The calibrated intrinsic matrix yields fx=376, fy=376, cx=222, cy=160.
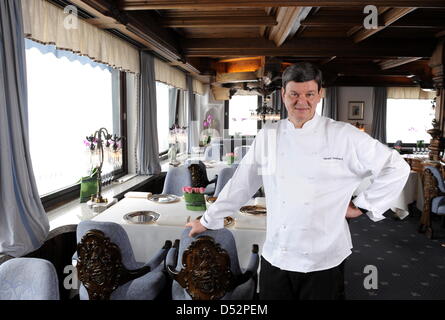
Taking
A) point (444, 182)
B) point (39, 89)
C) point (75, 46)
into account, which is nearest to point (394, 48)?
point (444, 182)

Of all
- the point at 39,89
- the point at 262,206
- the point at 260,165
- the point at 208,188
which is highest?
the point at 39,89

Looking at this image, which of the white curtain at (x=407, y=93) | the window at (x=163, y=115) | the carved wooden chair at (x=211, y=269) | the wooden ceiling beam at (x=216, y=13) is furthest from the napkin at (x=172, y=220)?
the white curtain at (x=407, y=93)

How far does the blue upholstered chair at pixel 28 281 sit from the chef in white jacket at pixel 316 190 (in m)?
0.82

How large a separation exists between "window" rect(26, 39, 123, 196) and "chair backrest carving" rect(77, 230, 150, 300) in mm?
1270

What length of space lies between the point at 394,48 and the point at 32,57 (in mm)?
4724

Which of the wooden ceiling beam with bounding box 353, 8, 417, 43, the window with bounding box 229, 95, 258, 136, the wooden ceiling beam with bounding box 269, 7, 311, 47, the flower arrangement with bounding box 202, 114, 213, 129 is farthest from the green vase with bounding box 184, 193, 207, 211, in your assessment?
the window with bounding box 229, 95, 258, 136

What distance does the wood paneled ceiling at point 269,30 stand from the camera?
301 cm

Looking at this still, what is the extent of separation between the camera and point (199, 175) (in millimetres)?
4367

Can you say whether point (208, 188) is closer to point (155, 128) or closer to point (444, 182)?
point (155, 128)

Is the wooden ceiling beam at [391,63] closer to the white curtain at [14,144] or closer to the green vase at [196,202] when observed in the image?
the green vase at [196,202]

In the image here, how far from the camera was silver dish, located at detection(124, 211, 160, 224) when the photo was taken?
8.59ft

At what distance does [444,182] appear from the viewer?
14.7 ft

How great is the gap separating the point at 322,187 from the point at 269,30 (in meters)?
3.85

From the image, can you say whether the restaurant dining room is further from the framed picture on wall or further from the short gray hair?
the framed picture on wall
